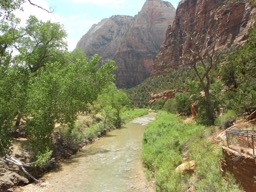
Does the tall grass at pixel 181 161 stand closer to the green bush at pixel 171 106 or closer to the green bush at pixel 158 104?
the green bush at pixel 171 106

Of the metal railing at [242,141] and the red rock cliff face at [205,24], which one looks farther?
the red rock cliff face at [205,24]

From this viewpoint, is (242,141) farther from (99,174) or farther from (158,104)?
(158,104)

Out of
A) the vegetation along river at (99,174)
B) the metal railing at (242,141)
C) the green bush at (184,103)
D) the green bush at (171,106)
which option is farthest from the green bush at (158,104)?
the metal railing at (242,141)

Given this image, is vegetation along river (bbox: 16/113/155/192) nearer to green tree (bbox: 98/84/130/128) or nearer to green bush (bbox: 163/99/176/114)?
green tree (bbox: 98/84/130/128)

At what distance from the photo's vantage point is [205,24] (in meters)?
148

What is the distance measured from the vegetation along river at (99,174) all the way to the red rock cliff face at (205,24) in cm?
6826

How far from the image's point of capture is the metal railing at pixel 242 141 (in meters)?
9.27

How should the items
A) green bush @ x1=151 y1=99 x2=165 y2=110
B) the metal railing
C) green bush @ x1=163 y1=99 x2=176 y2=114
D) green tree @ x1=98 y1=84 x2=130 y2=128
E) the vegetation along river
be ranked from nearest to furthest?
the metal railing, the vegetation along river, green tree @ x1=98 y1=84 x2=130 y2=128, green bush @ x1=163 y1=99 x2=176 y2=114, green bush @ x1=151 y1=99 x2=165 y2=110

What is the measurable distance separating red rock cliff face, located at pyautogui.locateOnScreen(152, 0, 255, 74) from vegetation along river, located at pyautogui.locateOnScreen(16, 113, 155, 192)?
68259 millimetres

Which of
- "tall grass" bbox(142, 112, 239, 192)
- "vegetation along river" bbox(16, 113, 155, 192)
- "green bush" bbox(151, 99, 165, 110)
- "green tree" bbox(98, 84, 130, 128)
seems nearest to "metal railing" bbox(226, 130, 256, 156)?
"tall grass" bbox(142, 112, 239, 192)

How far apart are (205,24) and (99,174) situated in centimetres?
14284

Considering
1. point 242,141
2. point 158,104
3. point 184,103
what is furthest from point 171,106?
point 242,141

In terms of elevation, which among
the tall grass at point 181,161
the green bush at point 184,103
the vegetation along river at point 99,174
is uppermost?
the green bush at point 184,103

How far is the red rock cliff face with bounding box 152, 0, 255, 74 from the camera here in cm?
11306
